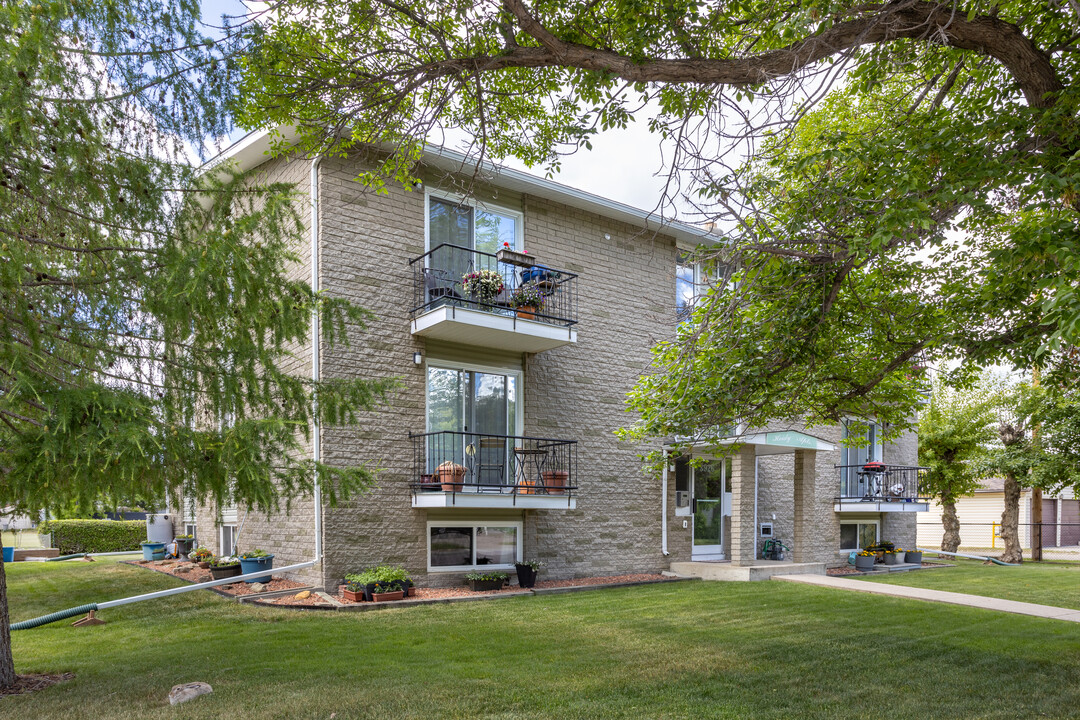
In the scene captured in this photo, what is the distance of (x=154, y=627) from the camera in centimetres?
916

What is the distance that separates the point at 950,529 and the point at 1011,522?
2159 millimetres

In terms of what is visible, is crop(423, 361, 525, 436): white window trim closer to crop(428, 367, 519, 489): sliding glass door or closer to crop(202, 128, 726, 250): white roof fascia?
crop(428, 367, 519, 489): sliding glass door

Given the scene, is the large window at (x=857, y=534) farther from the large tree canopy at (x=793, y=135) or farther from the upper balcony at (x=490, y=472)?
the large tree canopy at (x=793, y=135)

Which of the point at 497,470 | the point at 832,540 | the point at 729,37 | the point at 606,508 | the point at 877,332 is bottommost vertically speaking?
the point at 832,540

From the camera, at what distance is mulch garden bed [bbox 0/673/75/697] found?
6328 mm

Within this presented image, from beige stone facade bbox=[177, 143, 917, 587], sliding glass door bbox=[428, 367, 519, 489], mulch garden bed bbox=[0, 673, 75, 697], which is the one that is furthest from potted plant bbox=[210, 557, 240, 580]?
mulch garden bed bbox=[0, 673, 75, 697]

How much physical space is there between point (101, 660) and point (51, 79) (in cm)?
560

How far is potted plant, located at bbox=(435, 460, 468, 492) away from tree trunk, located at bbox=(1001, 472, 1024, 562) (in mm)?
18376

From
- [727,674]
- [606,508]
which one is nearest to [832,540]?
[606,508]

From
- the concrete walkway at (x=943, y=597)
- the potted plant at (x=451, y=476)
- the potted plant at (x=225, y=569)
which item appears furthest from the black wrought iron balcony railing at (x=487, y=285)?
the concrete walkway at (x=943, y=597)

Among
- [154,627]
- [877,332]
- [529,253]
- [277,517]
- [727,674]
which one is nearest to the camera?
[727,674]

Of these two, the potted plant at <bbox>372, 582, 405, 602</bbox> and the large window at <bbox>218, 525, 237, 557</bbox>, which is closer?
the potted plant at <bbox>372, 582, 405, 602</bbox>

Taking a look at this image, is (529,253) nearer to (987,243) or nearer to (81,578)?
(987,243)

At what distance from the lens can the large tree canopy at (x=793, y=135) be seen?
5.84 m
